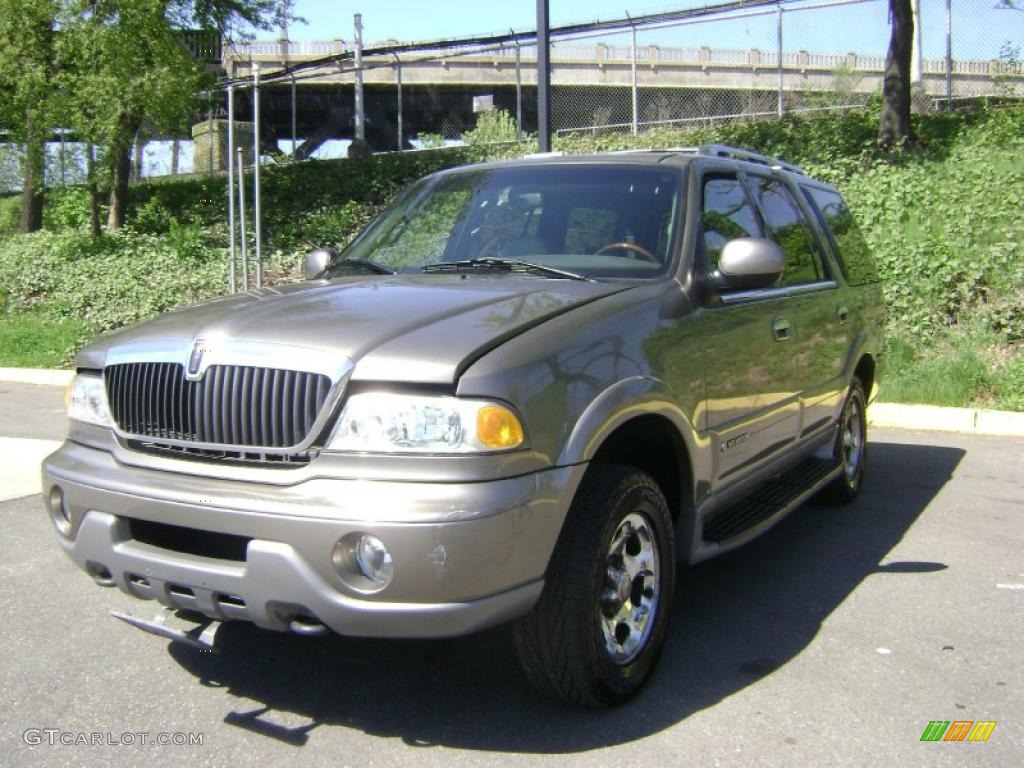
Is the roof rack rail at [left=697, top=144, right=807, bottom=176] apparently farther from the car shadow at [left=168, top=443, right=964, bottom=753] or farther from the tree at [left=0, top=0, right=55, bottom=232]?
the tree at [left=0, top=0, right=55, bottom=232]

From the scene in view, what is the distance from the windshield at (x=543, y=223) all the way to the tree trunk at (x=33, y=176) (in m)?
15.3

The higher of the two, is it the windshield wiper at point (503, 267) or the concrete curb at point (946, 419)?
the windshield wiper at point (503, 267)

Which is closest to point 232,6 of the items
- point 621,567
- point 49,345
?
point 49,345

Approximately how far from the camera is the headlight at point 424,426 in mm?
2875

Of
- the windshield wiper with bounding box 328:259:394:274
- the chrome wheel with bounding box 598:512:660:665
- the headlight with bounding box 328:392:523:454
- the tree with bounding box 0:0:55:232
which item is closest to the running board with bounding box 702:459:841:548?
the chrome wheel with bounding box 598:512:660:665

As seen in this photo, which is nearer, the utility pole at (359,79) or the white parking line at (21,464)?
the white parking line at (21,464)

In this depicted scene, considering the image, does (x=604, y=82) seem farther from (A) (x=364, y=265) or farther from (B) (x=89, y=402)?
(B) (x=89, y=402)

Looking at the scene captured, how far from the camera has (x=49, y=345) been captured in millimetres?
13422

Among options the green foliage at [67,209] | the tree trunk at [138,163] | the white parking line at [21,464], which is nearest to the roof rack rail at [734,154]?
the white parking line at [21,464]

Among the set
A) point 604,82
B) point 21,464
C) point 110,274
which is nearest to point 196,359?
point 21,464

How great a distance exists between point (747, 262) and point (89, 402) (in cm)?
243

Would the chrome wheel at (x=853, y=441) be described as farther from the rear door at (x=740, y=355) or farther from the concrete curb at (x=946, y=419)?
the concrete curb at (x=946, y=419)

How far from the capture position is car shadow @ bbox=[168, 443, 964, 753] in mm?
3328

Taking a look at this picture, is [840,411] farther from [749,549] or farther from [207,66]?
[207,66]
